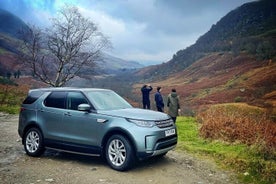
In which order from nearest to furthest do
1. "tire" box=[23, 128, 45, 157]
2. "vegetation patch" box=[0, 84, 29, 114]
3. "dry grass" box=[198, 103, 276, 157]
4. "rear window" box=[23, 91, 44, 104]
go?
"tire" box=[23, 128, 45, 157] → "rear window" box=[23, 91, 44, 104] → "dry grass" box=[198, 103, 276, 157] → "vegetation patch" box=[0, 84, 29, 114]

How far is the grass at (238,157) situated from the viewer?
7.69m

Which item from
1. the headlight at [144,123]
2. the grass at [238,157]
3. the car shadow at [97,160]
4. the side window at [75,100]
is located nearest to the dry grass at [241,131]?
the grass at [238,157]

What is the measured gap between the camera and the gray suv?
24.5ft

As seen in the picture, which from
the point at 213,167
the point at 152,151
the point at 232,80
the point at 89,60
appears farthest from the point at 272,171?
the point at 232,80

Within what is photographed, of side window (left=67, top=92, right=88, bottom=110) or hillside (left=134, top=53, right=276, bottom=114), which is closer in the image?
side window (left=67, top=92, right=88, bottom=110)

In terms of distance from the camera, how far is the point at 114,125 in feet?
25.2

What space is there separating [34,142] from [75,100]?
178 centimetres

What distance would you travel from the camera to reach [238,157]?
9141 millimetres

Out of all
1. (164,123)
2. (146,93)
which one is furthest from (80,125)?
(146,93)

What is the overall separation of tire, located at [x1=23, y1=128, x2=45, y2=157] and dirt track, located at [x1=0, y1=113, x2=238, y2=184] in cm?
18

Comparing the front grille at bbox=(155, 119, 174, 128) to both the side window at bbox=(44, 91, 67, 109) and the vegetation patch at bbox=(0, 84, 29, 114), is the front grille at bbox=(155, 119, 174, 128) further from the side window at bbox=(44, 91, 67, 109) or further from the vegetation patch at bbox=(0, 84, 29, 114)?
the vegetation patch at bbox=(0, 84, 29, 114)

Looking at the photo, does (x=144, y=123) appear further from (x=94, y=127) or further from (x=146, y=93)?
(x=146, y=93)

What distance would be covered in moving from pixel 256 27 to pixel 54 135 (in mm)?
119188

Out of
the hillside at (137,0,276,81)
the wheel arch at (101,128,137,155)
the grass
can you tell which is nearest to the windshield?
the wheel arch at (101,128,137,155)
